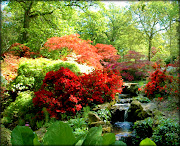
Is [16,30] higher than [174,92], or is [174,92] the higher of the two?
[16,30]

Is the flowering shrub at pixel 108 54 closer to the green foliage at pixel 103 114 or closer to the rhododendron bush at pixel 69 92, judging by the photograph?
the rhododendron bush at pixel 69 92

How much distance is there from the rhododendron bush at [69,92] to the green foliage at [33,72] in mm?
704

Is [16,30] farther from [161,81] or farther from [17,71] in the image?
[161,81]

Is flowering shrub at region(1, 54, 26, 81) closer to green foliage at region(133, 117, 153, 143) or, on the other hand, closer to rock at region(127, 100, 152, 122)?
rock at region(127, 100, 152, 122)

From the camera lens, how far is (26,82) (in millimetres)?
5320

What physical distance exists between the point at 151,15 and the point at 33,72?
1222 cm

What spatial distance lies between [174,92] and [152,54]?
430 inches

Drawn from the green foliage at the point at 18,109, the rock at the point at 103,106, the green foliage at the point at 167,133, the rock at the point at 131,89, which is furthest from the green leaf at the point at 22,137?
the rock at the point at 131,89

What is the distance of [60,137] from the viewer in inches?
15.2

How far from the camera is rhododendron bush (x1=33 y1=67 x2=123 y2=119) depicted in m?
4.12

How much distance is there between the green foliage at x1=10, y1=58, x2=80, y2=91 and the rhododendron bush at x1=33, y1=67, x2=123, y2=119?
704 mm

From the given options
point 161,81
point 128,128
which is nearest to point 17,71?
point 128,128

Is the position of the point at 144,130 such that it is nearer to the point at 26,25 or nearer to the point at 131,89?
the point at 131,89

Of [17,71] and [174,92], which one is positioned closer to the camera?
[174,92]
